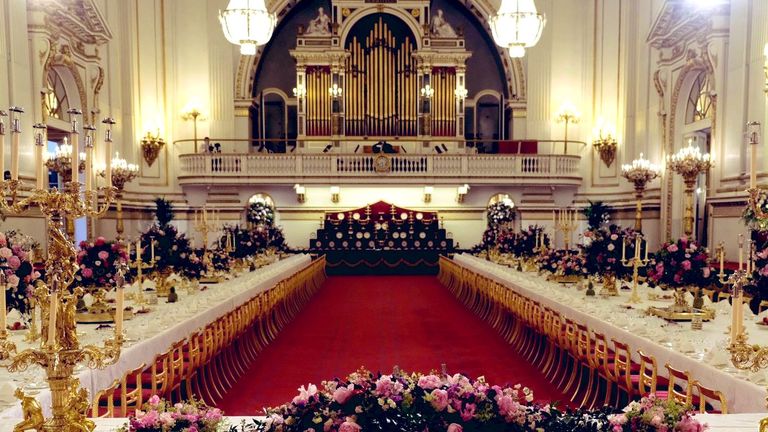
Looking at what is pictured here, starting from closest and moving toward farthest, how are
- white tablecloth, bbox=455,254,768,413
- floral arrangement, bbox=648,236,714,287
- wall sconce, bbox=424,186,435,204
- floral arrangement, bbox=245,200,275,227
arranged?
white tablecloth, bbox=455,254,768,413 < floral arrangement, bbox=648,236,714,287 < floral arrangement, bbox=245,200,275,227 < wall sconce, bbox=424,186,435,204

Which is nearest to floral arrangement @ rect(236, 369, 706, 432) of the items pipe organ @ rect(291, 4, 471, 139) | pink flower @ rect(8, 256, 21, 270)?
pink flower @ rect(8, 256, 21, 270)

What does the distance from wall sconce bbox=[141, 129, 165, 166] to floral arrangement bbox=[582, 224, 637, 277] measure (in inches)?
587

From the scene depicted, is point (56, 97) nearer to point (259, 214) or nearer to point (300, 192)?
point (259, 214)

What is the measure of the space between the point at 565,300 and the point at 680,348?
2809 mm

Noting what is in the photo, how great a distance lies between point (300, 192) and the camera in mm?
20312

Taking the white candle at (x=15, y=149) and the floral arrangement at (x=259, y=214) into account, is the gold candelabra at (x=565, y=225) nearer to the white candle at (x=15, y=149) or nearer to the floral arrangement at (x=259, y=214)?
the floral arrangement at (x=259, y=214)

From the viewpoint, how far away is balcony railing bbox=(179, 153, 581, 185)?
62.8 feet

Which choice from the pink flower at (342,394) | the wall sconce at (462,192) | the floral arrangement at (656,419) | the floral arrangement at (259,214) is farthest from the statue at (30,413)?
the wall sconce at (462,192)

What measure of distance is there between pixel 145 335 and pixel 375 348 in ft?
12.0

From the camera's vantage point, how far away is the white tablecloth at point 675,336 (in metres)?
3.71

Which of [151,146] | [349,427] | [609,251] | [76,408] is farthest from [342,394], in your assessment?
[151,146]

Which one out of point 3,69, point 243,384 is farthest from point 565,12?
point 243,384

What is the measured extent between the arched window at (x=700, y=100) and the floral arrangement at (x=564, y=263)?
6.30 m

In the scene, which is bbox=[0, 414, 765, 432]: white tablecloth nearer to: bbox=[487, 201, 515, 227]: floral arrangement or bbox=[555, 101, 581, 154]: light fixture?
bbox=[487, 201, 515, 227]: floral arrangement
